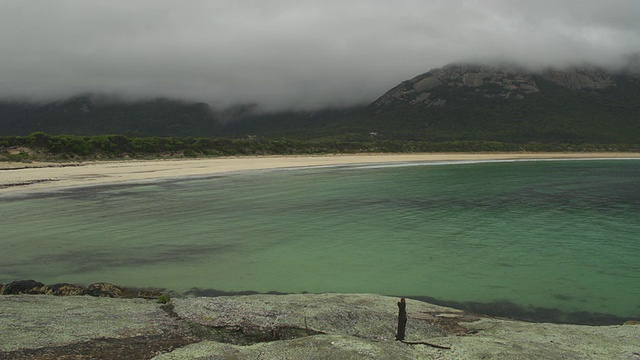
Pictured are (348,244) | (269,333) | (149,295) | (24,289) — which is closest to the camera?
(269,333)

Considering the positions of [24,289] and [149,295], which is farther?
[149,295]

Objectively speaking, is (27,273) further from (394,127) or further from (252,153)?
(394,127)

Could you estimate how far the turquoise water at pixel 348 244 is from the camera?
544 inches

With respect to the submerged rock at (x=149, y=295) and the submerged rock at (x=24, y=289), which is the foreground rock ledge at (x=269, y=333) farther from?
the submerged rock at (x=24, y=289)

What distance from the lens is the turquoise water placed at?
13.8 metres

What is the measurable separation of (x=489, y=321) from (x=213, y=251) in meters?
12.2

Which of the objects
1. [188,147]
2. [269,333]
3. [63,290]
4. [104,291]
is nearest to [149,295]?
[104,291]

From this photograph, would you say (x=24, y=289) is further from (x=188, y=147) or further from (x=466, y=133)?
(x=466, y=133)

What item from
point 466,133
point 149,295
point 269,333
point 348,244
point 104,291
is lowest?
point 348,244

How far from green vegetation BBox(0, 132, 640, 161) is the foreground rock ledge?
69.3 metres

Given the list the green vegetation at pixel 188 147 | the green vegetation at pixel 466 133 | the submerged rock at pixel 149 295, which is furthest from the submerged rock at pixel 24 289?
the green vegetation at pixel 466 133

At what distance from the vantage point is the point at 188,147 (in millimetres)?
91250

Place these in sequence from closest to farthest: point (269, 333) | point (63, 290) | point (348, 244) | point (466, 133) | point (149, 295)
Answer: point (269, 333), point (63, 290), point (149, 295), point (348, 244), point (466, 133)

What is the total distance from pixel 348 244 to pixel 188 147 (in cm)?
7883
